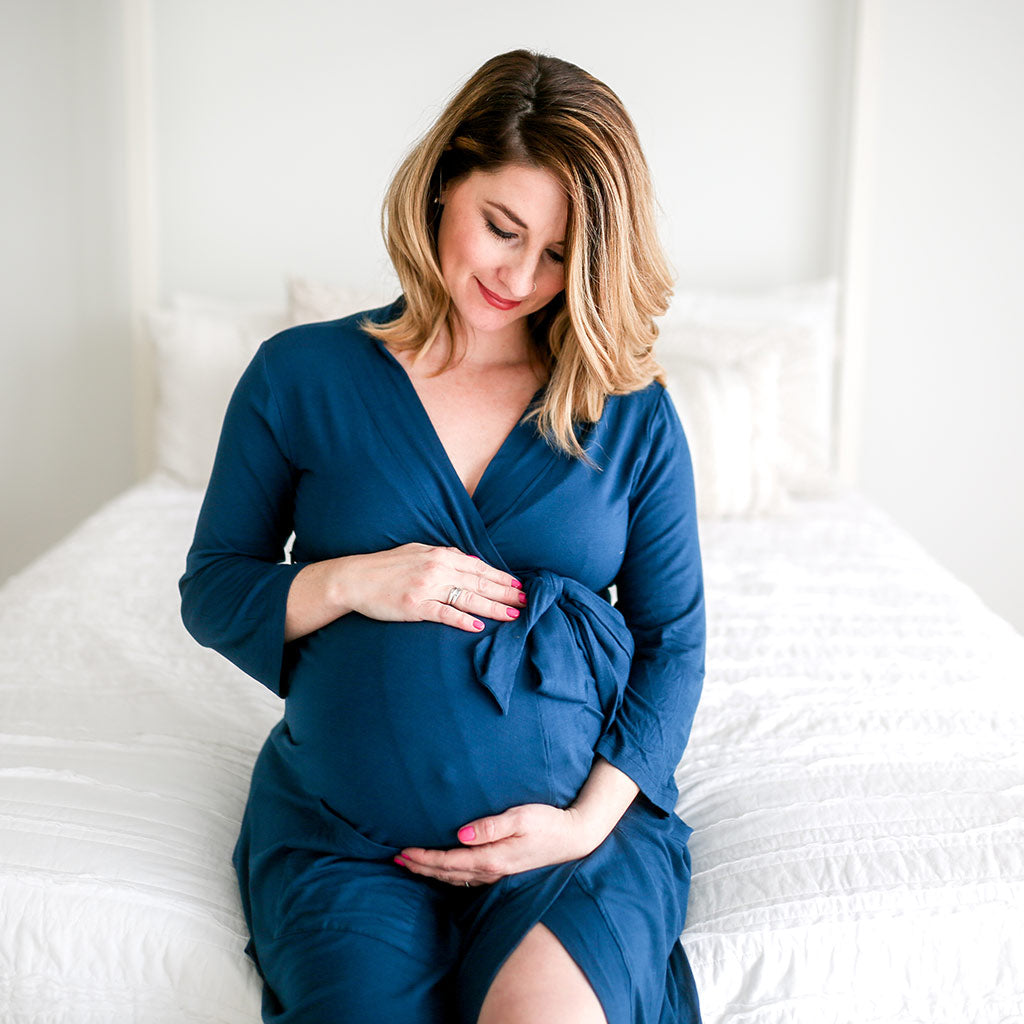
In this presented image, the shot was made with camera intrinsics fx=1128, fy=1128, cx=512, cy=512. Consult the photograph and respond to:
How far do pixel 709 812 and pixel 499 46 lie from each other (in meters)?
2.11

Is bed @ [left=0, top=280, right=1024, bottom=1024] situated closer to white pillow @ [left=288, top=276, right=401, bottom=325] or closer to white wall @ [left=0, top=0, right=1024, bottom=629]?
white pillow @ [left=288, top=276, right=401, bottom=325]

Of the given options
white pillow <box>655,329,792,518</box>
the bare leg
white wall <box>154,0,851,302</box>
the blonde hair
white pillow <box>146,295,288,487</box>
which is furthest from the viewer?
white wall <box>154,0,851,302</box>

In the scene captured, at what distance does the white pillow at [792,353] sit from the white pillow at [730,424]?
0.23 feet

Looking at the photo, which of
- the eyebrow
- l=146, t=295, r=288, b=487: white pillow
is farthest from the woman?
l=146, t=295, r=288, b=487: white pillow

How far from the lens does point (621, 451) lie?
4.03ft

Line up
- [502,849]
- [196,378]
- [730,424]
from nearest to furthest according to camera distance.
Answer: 1. [502,849]
2. [730,424]
3. [196,378]

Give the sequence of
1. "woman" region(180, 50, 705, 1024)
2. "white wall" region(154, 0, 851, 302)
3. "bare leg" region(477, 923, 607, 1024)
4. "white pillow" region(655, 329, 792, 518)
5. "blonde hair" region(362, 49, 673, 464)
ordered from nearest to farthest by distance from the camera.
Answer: "bare leg" region(477, 923, 607, 1024) → "woman" region(180, 50, 705, 1024) → "blonde hair" region(362, 49, 673, 464) → "white pillow" region(655, 329, 792, 518) → "white wall" region(154, 0, 851, 302)

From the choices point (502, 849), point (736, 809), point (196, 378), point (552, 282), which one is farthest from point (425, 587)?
point (196, 378)

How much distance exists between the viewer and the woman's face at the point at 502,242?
1.16 metres

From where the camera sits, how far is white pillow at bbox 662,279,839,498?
2551 mm

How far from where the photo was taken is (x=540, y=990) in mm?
928

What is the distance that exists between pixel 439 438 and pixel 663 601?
0.30 m

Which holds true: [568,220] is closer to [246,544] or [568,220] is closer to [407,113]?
[246,544]

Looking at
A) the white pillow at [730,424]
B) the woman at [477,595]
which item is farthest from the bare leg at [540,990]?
the white pillow at [730,424]
